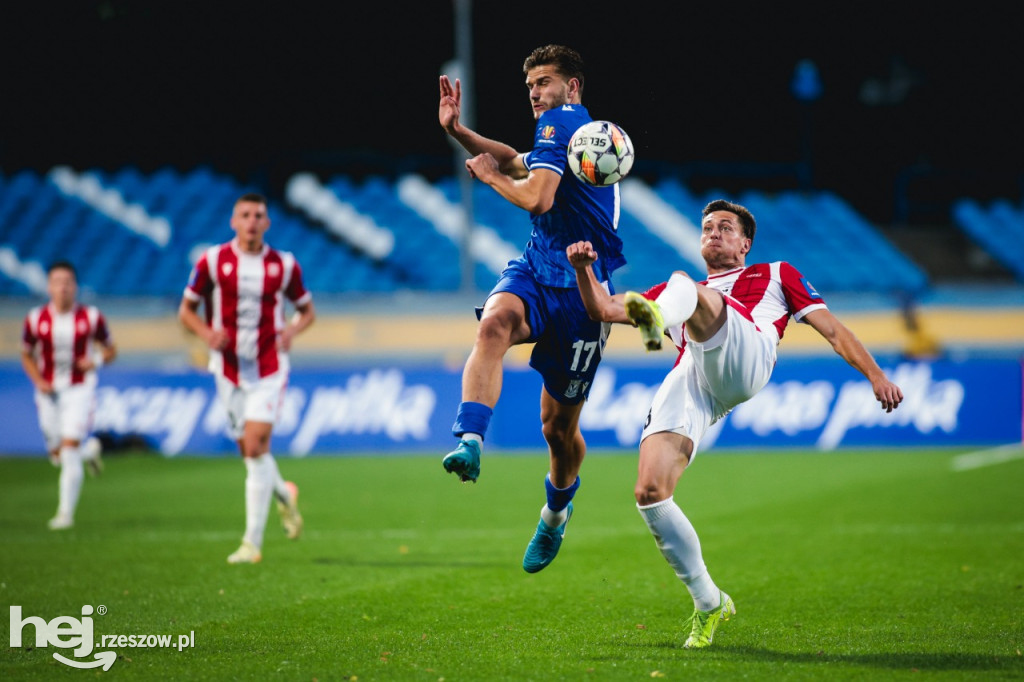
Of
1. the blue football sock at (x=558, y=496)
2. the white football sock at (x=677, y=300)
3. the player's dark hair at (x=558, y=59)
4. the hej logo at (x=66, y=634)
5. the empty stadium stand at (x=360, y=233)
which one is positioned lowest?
the hej logo at (x=66, y=634)

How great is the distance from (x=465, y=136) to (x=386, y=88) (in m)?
21.5

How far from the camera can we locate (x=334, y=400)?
55.5ft

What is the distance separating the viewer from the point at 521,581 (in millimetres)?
7152

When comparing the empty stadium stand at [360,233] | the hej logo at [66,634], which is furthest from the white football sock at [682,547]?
the empty stadium stand at [360,233]

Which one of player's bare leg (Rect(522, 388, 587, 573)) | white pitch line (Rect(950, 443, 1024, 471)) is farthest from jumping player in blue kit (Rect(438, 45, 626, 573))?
white pitch line (Rect(950, 443, 1024, 471))

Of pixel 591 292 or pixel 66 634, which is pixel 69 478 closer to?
pixel 66 634

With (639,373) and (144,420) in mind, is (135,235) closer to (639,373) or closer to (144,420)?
(144,420)

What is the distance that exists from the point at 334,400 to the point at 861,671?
1286cm

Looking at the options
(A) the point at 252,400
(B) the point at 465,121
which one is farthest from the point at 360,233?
(A) the point at 252,400

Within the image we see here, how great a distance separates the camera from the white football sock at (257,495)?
7.98m

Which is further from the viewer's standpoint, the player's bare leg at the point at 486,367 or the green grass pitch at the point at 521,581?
the player's bare leg at the point at 486,367

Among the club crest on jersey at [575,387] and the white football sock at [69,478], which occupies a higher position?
the white football sock at [69,478]

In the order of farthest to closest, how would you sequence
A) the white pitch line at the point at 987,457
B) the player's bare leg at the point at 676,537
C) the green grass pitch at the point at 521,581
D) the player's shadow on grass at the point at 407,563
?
the white pitch line at the point at 987,457 → the player's shadow on grass at the point at 407,563 → the player's bare leg at the point at 676,537 → the green grass pitch at the point at 521,581

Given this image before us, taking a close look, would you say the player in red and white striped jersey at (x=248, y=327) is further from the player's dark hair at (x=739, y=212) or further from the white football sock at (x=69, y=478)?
the player's dark hair at (x=739, y=212)
